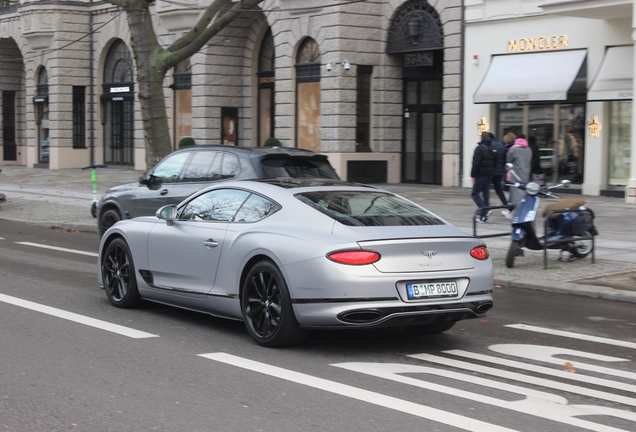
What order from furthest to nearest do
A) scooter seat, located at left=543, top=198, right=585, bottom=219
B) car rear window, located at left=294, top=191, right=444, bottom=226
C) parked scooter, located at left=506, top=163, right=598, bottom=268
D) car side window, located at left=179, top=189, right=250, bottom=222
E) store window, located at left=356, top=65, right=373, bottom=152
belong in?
store window, located at left=356, top=65, right=373, bottom=152
scooter seat, located at left=543, top=198, right=585, bottom=219
parked scooter, located at left=506, top=163, right=598, bottom=268
car side window, located at left=179, top=189, right=250, bottom=222
car rear window, located at left=294, top=191, right=444, bottom=226

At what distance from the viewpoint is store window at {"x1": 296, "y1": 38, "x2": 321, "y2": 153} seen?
28297mm

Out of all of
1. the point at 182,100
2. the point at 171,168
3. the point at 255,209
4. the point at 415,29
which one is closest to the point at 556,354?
the point at 255,209

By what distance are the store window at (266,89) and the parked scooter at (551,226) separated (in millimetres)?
21811

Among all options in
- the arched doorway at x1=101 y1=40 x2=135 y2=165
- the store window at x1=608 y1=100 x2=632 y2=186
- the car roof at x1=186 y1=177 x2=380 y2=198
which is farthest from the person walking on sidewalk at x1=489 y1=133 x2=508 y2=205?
the arched doorway at x1=101 y1=40 x2=135 y2=165

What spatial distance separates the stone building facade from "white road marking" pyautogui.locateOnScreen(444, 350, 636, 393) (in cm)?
1927

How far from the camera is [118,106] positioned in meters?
39.3

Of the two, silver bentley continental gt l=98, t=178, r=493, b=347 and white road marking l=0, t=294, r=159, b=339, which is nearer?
silver bentley continental gt l=98, t=178, r=493, b=347

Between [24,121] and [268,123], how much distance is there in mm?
19098

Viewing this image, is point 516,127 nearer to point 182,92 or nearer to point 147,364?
point 182,92

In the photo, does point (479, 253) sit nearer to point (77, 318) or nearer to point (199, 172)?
point (77, 318)

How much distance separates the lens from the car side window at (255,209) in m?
7.66

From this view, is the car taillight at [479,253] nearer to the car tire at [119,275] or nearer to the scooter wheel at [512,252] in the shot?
the car tire at [119,275]

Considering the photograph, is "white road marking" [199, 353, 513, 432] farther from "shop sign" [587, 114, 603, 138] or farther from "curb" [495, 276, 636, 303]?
"shop sign" [587, 114, 603, 138]

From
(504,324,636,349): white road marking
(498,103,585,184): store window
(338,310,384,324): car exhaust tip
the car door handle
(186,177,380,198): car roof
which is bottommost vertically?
(504,324,636,349): white road marking
